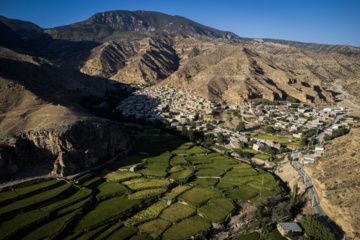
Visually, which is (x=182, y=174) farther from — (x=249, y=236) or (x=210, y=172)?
(x=249, y=236)

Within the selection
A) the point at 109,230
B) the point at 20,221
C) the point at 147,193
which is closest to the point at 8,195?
the point at 20,221

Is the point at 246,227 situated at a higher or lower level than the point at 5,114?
lower

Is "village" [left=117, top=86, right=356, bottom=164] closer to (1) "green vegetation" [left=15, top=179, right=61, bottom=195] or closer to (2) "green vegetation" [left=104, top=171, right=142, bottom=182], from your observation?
(2) "green vegetation" [left=104, top=171, right=142, bottom=182]

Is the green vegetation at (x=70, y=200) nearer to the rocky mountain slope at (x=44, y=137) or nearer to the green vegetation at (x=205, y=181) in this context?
the rocky mountain slope at (x=44, y=137)

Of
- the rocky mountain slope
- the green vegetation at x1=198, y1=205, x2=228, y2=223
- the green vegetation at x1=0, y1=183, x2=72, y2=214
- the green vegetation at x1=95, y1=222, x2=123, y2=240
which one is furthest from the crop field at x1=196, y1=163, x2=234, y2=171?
the green vegetation at x1=0, y1=183, x2=72, y2=214

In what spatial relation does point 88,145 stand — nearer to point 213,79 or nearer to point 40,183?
point 40,183

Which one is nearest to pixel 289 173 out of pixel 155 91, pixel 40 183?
pixel 40 183

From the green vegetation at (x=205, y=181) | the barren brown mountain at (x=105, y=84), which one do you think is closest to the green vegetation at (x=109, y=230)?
the green vegetation at (x=205, y=181)
